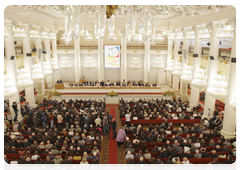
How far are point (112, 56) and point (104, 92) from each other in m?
8.43

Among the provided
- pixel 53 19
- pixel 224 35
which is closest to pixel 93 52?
pixel 53 19

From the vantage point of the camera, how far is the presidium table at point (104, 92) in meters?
20.3

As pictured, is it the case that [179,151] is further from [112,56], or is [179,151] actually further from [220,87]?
[112,56]

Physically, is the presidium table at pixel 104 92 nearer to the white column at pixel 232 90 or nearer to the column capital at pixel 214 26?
the column capital at pixel 214 26

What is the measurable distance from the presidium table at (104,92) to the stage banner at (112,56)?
7.82 m

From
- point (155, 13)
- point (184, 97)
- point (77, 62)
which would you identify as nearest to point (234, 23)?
point (155, 13)

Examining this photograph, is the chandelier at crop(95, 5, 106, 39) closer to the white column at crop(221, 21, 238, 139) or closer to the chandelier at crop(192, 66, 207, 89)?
the white column at crop(221, 21, 238, 139)

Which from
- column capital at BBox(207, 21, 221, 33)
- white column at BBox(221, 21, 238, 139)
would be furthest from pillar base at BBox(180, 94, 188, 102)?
white column at BBox(221, 21, 238, 139)

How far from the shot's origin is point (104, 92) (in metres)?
21.2

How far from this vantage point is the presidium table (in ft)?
66.5

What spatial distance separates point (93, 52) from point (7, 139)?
20.5 m

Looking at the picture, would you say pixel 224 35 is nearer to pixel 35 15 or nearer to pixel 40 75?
pixel 40 75

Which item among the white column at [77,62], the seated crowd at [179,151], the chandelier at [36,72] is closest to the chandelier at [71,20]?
the seated crowd at [179,151]

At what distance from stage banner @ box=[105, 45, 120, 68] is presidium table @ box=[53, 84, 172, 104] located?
7825mm
